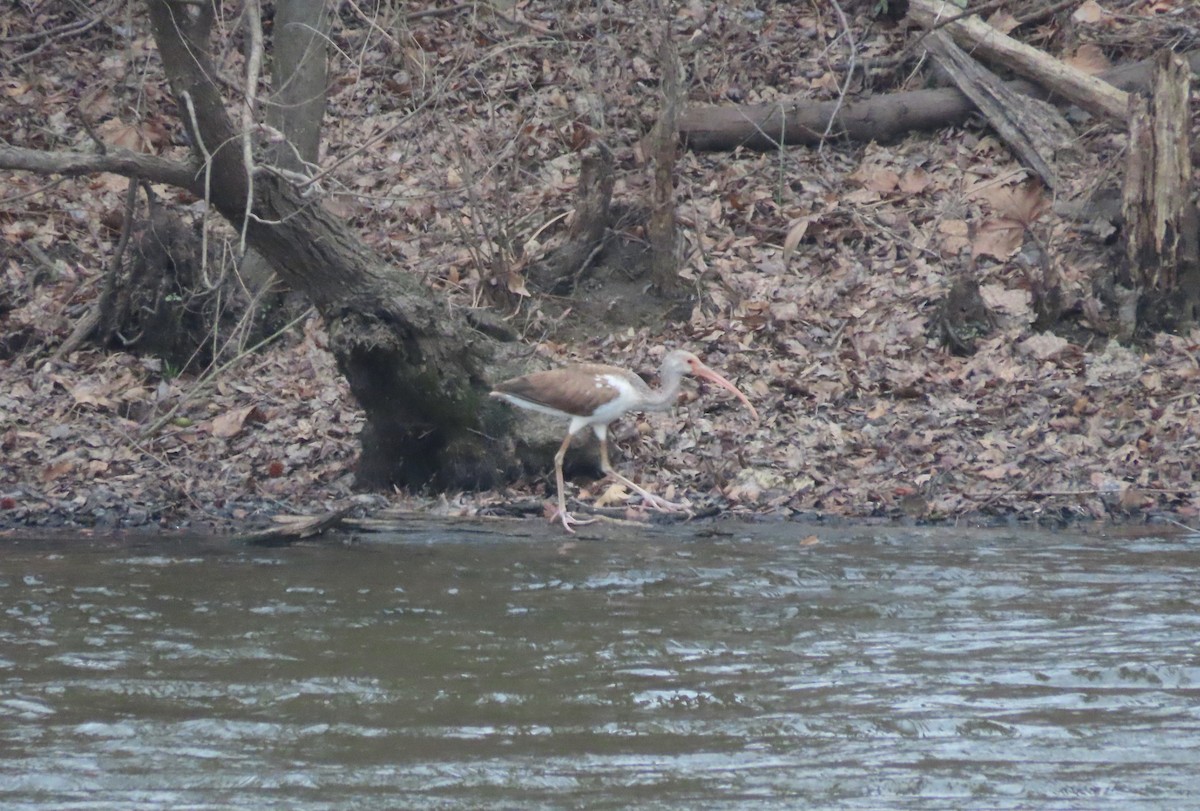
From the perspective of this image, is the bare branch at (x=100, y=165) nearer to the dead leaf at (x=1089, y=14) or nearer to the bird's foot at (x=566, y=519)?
the bird's foot at (x=566, y=519)

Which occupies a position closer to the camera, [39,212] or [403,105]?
[39,212]

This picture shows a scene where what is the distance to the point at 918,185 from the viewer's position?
13445 mm

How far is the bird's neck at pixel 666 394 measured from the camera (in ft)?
33.4

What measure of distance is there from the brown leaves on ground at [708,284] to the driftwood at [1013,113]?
0.24m

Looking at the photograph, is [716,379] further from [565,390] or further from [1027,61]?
[1027,61]

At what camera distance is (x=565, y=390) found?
383 inches

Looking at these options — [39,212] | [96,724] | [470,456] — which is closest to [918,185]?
[470,456]

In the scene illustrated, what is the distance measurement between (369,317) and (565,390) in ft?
4.56

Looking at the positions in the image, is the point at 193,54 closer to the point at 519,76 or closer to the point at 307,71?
the point at 307,71

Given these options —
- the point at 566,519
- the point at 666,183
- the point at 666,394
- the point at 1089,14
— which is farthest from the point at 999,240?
the point at 566,519

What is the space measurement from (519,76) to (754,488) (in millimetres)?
7298

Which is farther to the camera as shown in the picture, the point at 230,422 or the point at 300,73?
the point at 300,73

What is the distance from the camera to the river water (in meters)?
Result: 4.93

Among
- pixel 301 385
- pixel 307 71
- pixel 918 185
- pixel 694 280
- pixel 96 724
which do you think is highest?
pixel 307 71
